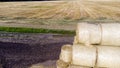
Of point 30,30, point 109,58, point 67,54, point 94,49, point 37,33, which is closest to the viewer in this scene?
point 109,58

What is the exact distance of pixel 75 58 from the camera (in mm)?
8117

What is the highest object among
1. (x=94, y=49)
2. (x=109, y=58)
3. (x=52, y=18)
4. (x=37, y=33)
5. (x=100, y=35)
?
(x=100, y=35)

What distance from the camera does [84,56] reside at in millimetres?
8055

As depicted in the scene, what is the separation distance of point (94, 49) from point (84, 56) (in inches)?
14.0

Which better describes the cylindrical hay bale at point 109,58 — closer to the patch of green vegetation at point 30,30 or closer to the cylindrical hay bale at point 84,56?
the cylindrical hay bale at point 84,56

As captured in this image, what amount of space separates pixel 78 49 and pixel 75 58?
275 millimetres

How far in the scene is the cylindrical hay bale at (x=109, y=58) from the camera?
7934mm

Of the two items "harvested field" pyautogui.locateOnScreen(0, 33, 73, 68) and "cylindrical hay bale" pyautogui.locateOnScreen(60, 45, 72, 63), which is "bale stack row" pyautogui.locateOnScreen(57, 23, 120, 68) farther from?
"harvested field" pyautogui.locateOnScreen(0, 33, 73, 68)

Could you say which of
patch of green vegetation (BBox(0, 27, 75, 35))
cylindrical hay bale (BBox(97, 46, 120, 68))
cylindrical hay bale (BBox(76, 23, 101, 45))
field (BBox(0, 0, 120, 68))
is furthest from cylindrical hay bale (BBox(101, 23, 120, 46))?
patch of green vegetation (BBox(0, 27, 75, 35))

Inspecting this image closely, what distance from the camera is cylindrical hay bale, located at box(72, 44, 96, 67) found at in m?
8.04

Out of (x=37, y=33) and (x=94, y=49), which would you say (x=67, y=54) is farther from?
(x=37, y=33)

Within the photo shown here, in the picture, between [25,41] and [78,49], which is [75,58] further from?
[25,41]

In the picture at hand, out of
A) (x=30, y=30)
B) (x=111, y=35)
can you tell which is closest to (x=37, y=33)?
(x=30, y=30)

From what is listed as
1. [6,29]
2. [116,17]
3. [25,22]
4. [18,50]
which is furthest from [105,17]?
[18,50]
